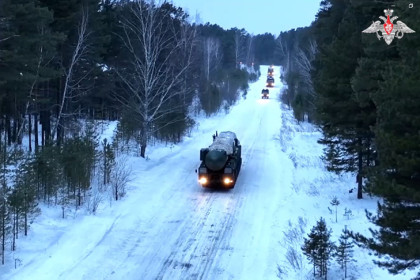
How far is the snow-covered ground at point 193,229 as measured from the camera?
12.4 meters

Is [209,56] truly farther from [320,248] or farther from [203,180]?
[320,248]

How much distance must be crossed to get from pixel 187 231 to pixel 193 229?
0.29 meters

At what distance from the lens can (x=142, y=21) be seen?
83.1ft

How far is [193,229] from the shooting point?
1580cm

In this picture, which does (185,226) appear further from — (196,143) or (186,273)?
(196,143)

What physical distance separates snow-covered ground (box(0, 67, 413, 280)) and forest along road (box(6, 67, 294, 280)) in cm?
3

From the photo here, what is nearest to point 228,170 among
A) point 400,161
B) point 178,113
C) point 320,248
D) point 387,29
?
point 387,29

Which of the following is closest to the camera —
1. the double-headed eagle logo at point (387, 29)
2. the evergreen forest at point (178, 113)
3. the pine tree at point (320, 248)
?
the evergreen forest at point (178, 113)

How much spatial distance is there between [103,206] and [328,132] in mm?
8988

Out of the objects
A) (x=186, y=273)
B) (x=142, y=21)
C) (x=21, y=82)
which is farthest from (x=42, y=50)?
(x=186, y=273)

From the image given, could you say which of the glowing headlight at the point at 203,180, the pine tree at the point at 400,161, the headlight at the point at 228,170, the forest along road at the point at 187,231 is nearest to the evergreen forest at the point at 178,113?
the pine tree at the point at 400,161

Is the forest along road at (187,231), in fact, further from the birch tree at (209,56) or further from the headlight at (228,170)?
the birch tree at (209,56)

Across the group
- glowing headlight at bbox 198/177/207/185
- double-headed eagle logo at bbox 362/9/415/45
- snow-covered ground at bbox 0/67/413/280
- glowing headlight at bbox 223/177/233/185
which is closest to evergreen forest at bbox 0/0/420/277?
double-headed eagle logo at bbox 362/9/415/45

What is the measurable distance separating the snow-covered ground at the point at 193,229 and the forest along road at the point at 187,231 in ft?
0.09
